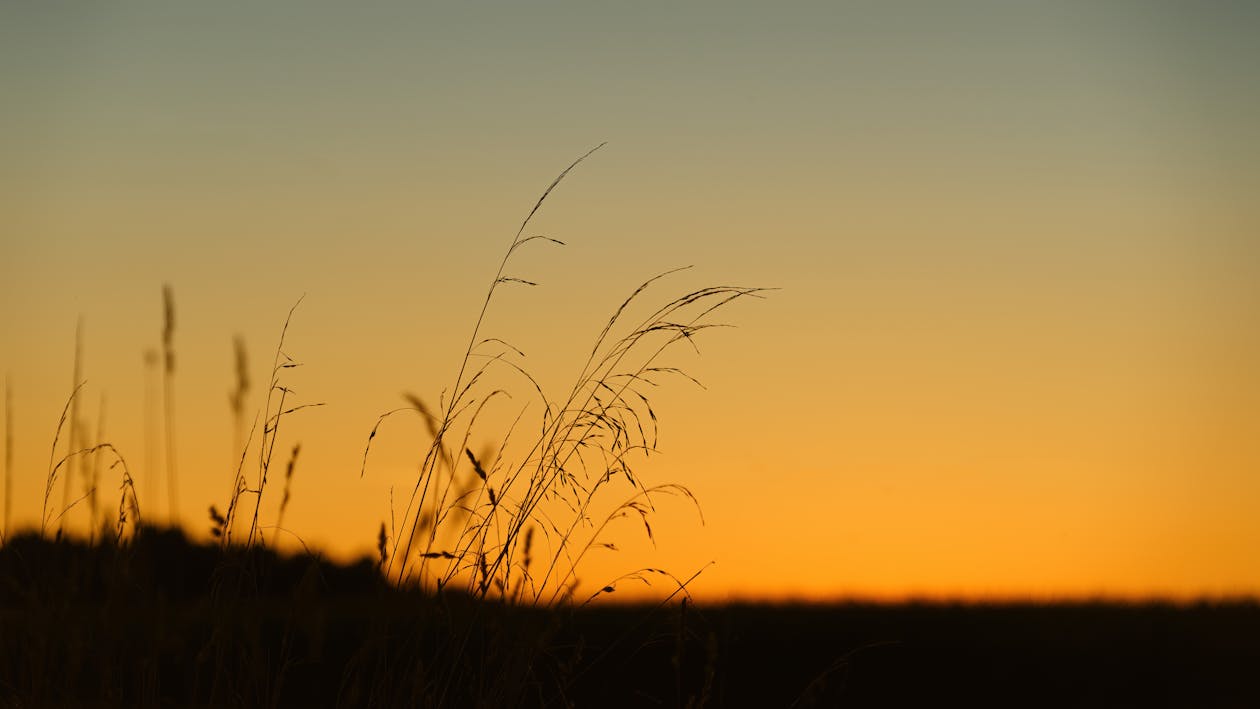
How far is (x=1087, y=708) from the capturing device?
472 centimetres

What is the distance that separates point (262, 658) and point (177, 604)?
27 cm

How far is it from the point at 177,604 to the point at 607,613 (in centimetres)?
328

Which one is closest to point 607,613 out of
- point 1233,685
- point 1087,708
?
point 1087,708

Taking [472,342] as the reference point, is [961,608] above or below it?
below

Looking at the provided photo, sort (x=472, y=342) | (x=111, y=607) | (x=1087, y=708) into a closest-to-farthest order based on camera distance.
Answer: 1. (x=111, y=607)
2. (x=472, y=342)
3. (x=1087, y=708)

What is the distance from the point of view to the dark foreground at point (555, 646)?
271 cm

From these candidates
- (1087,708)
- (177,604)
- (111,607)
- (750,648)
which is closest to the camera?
(111,607)

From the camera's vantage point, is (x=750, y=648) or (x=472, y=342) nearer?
(x=472, y=342)

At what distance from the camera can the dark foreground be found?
8.90ft

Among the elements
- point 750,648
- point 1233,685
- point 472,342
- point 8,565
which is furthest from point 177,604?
point 1233,685

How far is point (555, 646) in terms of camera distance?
3004 mm

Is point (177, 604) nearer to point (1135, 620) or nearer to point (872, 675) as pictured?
point (872, 675)

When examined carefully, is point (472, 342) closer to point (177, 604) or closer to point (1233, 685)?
point (177, 604)

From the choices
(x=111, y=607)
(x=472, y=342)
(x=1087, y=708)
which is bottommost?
(x=1087, y=708)
